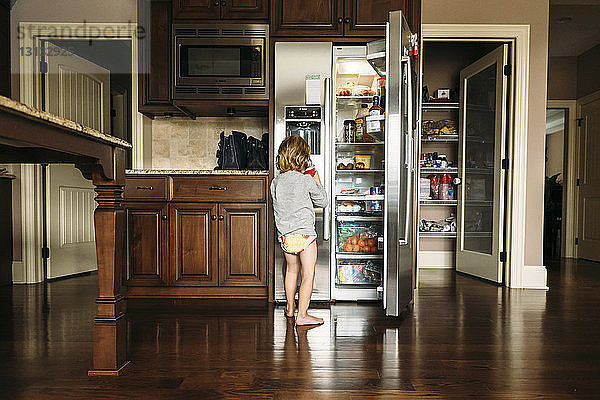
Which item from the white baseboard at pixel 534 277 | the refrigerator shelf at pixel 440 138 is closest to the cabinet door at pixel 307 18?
the refrigerator shelf at pixel 440 138

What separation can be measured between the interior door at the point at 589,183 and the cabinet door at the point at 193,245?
5438 mm

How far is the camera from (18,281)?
4.20 metres

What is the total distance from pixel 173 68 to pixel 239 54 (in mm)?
507

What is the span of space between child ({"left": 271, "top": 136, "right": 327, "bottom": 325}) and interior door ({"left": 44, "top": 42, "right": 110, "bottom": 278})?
8.22 ft

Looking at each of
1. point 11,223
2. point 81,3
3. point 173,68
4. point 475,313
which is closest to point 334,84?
point 173,68

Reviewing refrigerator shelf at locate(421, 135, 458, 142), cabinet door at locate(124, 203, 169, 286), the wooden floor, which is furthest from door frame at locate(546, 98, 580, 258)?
cabinet door at locate(124, 203, 169, 286)

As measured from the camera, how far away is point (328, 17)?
3.49 m

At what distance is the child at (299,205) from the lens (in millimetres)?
2904

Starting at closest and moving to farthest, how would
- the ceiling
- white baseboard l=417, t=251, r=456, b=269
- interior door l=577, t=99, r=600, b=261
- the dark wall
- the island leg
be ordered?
the island leg
the dark wall
the ceiling
white baseboard l=417, t=251, r=456, b=269
interior door l=577, t=99, r=600, b=261

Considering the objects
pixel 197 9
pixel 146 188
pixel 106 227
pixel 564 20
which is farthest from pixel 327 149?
pixel 564 20

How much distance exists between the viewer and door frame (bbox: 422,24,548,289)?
14.0 feet

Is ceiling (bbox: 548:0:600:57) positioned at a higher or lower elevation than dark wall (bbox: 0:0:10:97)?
higher

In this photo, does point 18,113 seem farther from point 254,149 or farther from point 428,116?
point 428,116

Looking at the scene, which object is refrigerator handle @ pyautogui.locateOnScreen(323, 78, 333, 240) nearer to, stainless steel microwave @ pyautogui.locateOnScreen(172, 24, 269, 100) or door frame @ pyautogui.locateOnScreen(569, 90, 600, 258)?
stainless steel microwave @ pyautogui.locateOnScreen(172, 24, 269, 100)
